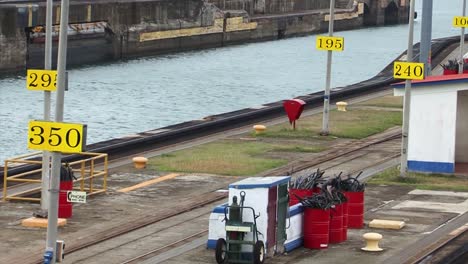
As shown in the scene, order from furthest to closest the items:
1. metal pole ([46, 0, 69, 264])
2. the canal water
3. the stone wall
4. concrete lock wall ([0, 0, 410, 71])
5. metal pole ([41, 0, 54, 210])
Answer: concrete lock wall ([0, 0, 410, 71]) < the stone wall < the canal water < metal pole ([41, 0, 54, 210]) < metal pole ([46, 0, 69, 264])

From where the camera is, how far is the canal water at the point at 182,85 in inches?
2731

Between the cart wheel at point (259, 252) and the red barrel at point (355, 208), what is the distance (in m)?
4.85

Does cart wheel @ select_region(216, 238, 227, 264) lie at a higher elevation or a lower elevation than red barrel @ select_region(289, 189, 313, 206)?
lower

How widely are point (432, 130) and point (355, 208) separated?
31.0ft

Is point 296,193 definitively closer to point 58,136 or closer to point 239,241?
point 239,241

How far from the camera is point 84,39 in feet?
319

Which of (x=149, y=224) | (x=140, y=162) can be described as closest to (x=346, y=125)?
(x=140, y=162)

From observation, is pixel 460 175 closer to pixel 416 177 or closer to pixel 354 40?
pixel 416 177

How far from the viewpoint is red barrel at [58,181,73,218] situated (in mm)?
29062

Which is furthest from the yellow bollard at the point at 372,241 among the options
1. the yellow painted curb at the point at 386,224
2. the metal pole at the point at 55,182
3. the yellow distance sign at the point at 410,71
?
the yellow distance sign at the point at 410,71

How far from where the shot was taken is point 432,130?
3806 cm

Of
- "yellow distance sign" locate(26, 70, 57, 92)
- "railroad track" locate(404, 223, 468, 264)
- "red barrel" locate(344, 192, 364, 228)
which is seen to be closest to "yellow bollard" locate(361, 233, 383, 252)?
"railroad track" locate(404, 223, 468, 264)

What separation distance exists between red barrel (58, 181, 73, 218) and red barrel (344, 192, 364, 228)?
20.9ft

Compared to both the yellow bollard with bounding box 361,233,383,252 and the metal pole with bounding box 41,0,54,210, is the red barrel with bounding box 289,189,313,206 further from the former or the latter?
the metal pole with bounding box 41,0,54,210
